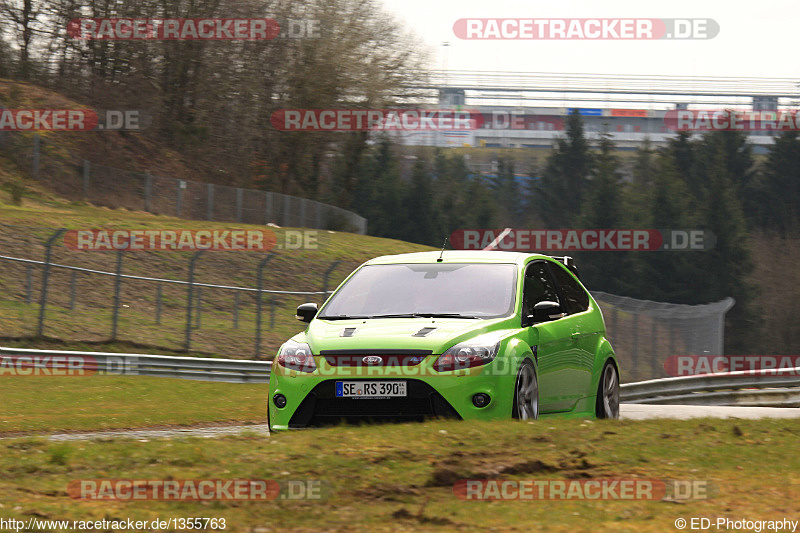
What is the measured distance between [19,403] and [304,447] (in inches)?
358

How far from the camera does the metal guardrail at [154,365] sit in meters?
18.6

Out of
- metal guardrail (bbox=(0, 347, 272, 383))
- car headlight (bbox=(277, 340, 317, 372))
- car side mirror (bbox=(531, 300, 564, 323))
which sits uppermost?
car side mirror (bbox=(531, 300, 564, 323))

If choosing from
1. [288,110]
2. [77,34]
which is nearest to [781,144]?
[288,110]

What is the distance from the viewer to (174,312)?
97.7 ft

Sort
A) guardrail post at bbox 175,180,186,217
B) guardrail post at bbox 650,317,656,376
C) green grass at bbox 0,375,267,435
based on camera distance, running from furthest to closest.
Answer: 1. guardrail post at bbox 175,180,186,217
2. guardrail post at bbox 650,317,656,376
3. green grass at bbox 0,375,267,435

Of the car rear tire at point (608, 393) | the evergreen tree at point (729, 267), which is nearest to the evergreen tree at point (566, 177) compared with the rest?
the evergreen tree at point (729, 267)

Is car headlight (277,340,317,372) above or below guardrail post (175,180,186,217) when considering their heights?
below

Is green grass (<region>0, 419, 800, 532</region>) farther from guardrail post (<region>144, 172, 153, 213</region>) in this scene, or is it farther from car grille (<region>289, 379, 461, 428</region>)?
guardrail post (<region>144, 172, 153, 213</region>)

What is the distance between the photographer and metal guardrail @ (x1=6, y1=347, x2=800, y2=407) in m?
17.3

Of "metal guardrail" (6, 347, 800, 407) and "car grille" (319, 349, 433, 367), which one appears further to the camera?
"metal guardrail" (6, 347, 800, 407)

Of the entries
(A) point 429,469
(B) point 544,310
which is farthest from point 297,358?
(A) point 429,469

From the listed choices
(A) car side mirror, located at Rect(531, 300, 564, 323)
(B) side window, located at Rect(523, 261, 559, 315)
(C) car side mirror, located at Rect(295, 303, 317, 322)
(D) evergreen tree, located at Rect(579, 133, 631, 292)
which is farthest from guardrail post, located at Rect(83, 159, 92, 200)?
(D) evergreen tree, located at Rect(579, 133, 631, 292)

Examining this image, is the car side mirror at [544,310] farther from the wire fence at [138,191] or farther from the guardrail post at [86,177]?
the guardrail post at [86,177]

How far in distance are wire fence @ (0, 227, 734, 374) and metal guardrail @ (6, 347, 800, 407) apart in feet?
8.36
